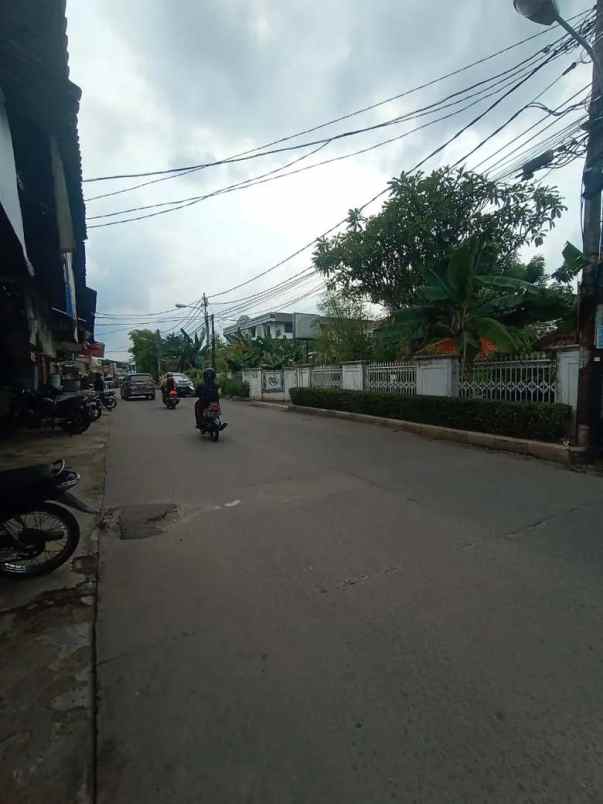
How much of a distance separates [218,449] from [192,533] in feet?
14.1

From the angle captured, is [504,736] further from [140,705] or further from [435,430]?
[435,430]

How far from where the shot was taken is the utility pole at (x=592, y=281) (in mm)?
6426

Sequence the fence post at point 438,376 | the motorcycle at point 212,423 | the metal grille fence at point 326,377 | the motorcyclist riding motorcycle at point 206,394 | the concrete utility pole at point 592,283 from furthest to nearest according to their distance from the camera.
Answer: the metal grille fence at point 326,377, the fence post at point 438,376, the motorcyclist riding motorcycle at point 206,394, the motorcycle at point 212,423, the concrete utility pole at point 592,283

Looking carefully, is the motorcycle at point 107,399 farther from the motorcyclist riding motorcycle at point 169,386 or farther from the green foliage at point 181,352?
the green foliage at point 181,352

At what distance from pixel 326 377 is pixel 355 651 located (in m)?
14.0

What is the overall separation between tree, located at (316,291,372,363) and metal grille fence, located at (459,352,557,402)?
20.4 feet

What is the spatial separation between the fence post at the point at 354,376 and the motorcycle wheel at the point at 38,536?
10.9 m

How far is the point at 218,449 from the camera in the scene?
27.3 ft

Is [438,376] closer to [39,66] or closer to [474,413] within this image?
[474,413]

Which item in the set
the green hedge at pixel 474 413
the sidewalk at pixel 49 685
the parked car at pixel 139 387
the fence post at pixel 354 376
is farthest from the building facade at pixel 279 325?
the sidewalk at pixel 49 685

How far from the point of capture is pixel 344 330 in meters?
16.4

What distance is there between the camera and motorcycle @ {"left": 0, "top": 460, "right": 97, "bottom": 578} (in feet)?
10.3

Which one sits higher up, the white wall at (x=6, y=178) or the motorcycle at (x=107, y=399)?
the white wall at (x=6, y=178)

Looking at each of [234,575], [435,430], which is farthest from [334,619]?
[435,430]
